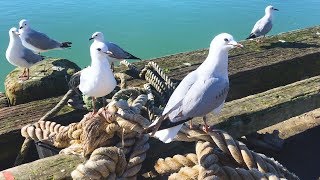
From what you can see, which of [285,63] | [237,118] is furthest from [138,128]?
[285,63]

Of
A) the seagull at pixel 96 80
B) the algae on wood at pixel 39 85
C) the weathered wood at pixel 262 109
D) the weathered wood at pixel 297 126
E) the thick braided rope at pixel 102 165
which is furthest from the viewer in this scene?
the weathered wood at pixel 297 126

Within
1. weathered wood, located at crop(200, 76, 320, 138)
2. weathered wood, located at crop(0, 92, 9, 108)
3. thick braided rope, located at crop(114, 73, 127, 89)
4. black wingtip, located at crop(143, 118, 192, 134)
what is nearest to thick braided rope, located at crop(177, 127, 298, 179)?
black wingtip, located at crop(143, 118, 192, 134)

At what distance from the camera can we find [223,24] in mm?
13953

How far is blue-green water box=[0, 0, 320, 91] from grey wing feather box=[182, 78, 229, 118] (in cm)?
792

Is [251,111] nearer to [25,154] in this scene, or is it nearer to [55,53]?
[25,154]

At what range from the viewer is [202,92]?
2553mm

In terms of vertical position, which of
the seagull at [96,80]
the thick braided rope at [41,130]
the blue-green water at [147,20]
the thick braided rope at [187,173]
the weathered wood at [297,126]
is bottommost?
the blue-green water at [147,20]

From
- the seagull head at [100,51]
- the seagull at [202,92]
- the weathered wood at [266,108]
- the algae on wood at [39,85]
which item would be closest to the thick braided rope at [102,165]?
the seagull at [202,92]

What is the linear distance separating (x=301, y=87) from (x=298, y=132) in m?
0.86

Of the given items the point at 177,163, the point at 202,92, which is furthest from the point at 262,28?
the point at 177,163

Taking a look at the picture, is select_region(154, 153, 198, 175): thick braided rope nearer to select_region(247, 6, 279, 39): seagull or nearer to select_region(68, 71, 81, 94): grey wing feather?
select_region(68, 71, 81, 94): grey wing feather

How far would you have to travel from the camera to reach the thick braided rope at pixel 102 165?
1.86 m

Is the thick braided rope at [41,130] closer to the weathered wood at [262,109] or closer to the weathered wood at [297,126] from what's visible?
the weathered wood at [262,109]

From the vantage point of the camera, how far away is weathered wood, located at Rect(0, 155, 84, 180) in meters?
1.94
